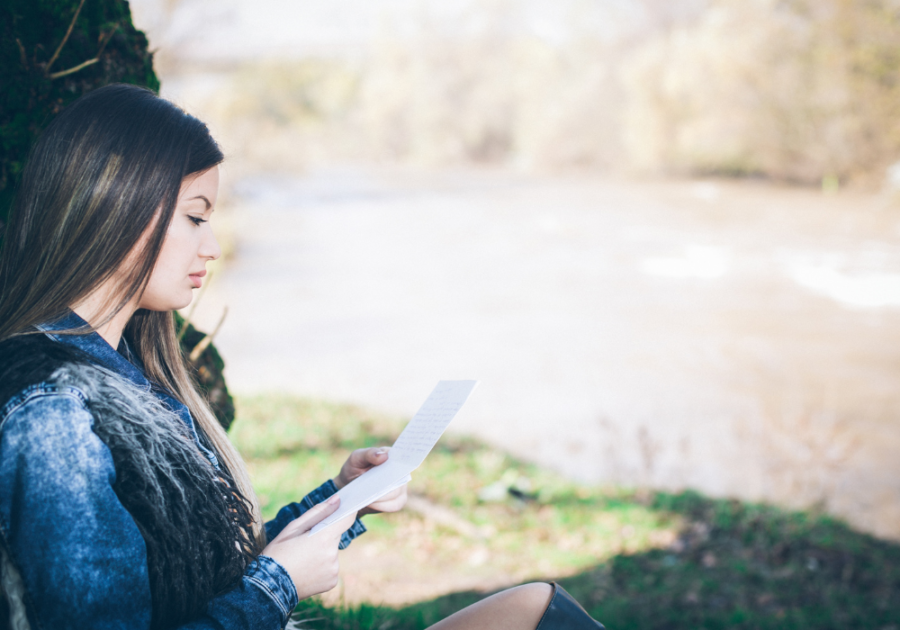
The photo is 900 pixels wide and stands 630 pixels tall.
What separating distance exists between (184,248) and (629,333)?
403 inches

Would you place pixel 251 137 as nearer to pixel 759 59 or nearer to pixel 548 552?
pixel 759 59

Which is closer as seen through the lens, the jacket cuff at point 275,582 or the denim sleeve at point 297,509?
the jacket cuff at point 275,582

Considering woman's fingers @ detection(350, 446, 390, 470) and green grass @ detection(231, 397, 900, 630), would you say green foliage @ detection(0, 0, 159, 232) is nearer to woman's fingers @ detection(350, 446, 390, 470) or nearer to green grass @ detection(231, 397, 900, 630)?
woman's fingers @ detection(350, 446, 390, 470)

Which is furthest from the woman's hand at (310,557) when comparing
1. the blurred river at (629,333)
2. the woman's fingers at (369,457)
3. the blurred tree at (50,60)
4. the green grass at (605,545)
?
the blurred river at (629,333)

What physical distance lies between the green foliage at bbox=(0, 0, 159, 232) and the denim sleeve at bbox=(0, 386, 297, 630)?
1236mm

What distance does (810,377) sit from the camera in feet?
28.4

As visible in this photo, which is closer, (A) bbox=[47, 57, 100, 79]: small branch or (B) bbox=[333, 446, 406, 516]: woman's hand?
(B) bbox=[333, 446, 406, 516]: woman's hand

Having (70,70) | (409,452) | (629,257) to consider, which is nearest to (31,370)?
(409,452)

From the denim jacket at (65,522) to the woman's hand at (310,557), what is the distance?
0.92ft

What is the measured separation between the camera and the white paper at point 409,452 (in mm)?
1433

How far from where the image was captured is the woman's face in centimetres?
144

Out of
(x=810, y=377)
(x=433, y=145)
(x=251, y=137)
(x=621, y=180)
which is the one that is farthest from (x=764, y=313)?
(x=433, y=145)

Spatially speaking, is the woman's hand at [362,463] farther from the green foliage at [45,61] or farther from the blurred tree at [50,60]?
the green foliage at [45,61]

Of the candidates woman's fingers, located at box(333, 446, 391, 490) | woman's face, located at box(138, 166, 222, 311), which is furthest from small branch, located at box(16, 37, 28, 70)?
woman's fingers, located at box(333, 446, 391, 490)
